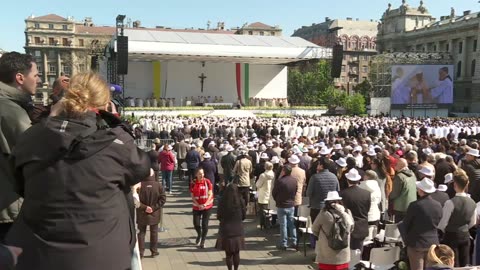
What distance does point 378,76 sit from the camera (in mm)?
58656

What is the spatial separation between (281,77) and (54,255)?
5583 centimetres

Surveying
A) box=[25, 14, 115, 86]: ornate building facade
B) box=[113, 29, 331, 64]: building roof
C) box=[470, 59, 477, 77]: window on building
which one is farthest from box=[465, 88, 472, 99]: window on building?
box=[25, 14, 115, 86]: ornate building facade

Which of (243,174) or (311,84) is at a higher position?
(311,84)

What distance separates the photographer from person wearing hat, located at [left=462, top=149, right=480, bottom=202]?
325 inches

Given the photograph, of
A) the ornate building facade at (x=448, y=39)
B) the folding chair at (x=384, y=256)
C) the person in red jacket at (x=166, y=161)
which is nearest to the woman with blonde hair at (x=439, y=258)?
the folding chair at (x=384, y=256)

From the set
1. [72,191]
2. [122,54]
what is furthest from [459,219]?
[122,54]

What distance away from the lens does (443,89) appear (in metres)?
56.0

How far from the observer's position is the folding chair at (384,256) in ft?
21.0

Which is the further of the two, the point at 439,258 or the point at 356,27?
the point at 356,27

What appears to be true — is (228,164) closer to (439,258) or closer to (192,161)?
(192,161)

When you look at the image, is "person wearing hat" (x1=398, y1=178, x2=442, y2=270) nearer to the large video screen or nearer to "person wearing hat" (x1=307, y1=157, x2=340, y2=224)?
"person wearing hat" (x1=307, y1=157, x2=340, y2=224)

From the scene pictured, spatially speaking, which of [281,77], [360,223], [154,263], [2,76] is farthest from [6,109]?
[281,77]

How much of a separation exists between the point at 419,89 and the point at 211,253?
5138 cm

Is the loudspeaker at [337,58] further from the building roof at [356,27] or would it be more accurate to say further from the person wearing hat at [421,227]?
the building roof at [356,27]
